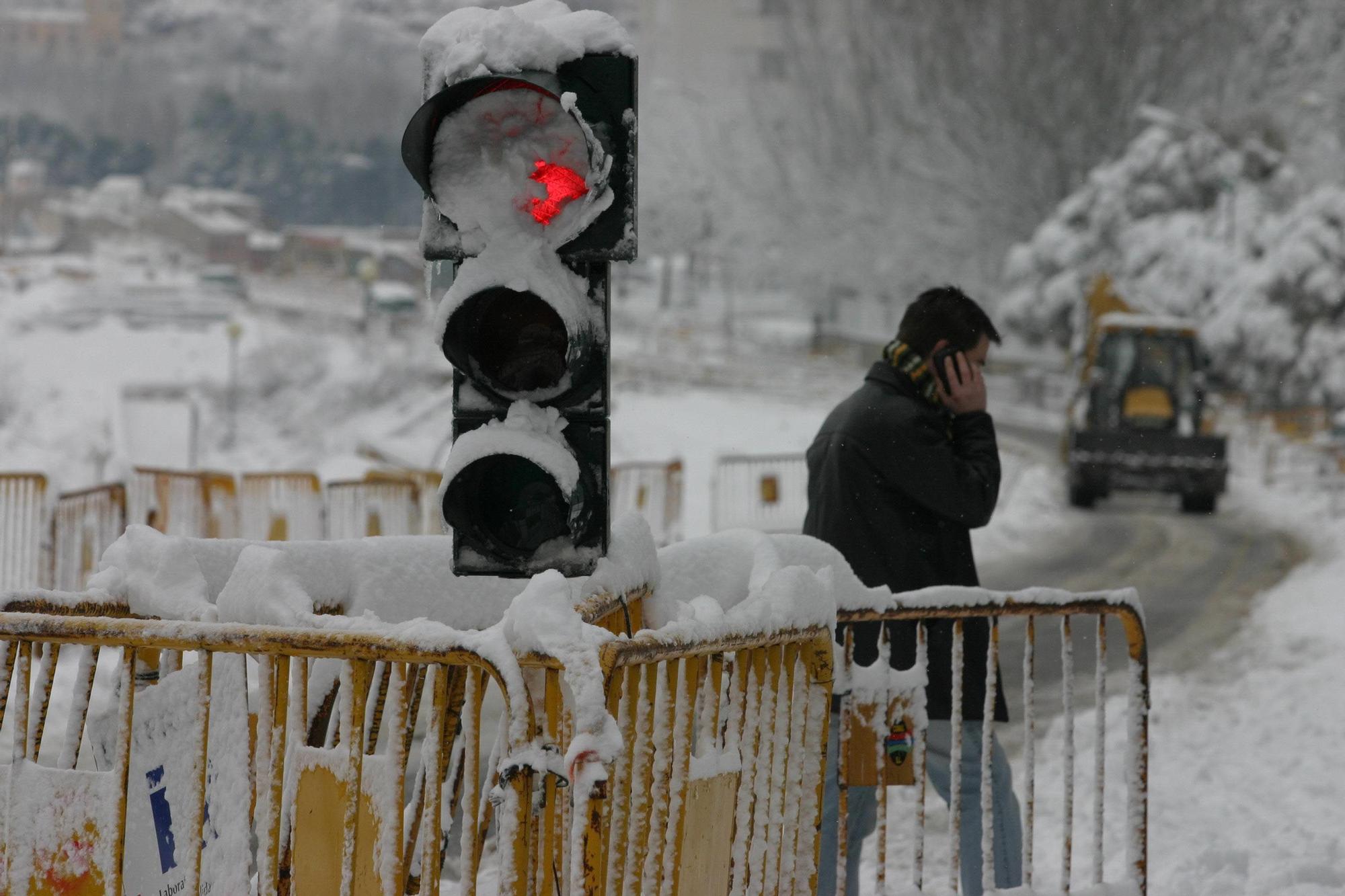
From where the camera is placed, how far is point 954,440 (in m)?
4.44

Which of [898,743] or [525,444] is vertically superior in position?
[525,444]

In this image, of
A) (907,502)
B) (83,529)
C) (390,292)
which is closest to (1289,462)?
(83,529)

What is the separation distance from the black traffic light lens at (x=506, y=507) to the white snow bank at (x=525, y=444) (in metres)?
0.03

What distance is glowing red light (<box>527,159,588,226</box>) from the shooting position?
2971mm

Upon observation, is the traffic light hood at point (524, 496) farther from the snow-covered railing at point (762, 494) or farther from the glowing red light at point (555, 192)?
the snow-covered railing at point (762, 494)

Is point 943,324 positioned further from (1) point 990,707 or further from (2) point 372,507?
(2) point 372,507

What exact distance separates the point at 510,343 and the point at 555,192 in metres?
0.32

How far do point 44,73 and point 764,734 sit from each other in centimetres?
9839

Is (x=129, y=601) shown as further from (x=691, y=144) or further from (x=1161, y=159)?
(x=691, y=144)

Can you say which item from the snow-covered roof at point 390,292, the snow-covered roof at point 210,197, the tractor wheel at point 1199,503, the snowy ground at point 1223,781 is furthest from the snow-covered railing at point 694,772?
the snow-covered roof at point 210,197

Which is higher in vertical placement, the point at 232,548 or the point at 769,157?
the point at 769,157

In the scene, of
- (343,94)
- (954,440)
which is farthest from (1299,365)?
(343,94)

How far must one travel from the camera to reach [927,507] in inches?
167

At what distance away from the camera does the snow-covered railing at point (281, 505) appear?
1314 cm
